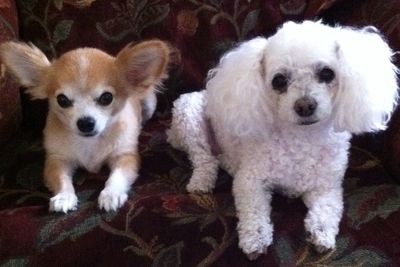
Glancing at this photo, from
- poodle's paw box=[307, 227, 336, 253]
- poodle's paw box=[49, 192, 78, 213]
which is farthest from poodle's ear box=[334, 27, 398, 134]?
poodle's paw box=[49, 192, 78, 213]

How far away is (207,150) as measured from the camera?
1.45 meters

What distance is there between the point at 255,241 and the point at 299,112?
11.3 inches

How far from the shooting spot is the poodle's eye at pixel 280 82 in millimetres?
1151

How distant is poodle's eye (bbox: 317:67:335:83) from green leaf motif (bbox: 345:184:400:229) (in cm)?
28

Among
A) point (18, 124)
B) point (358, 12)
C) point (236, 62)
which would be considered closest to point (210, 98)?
point (236, 62)

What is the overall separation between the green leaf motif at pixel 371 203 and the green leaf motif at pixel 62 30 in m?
0.92

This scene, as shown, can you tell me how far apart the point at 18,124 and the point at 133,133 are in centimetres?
35

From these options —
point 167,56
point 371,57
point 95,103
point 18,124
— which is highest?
point 371,57

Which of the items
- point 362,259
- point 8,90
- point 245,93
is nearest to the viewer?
point 362,259

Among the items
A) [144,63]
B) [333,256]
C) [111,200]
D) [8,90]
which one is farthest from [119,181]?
[333,256]

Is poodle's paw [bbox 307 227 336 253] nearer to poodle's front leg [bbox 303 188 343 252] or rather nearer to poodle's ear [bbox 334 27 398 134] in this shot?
poodle's front leg [bbox 303 188 343 252]

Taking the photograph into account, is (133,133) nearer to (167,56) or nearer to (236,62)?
(167,56)

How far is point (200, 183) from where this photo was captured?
1288 millimetres

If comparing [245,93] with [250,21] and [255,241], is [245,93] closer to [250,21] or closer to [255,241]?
[255,241]
